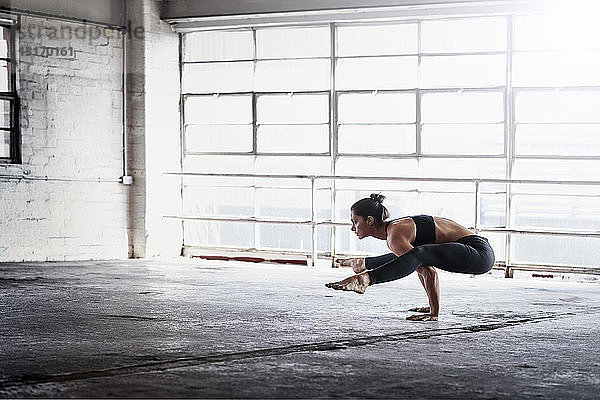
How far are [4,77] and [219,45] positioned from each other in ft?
8.50

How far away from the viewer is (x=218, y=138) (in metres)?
12.5

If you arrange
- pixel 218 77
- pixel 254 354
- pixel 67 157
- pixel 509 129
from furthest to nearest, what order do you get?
1. pixel 218 77
2. pixel 67 157
3. pixel 509 129
4. pixel 254 354

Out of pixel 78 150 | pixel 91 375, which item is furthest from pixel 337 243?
pixel 91 375

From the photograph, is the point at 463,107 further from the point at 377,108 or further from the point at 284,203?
the point at 284,203

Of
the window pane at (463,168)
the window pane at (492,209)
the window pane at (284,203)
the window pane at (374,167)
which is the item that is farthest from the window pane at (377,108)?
the window pane at (492,209)

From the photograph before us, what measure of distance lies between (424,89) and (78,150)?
3.99m

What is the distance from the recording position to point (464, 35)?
11.0 metres

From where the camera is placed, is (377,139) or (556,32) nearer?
(556,32)

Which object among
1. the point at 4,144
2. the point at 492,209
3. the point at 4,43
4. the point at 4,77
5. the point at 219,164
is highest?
the point at 4,43

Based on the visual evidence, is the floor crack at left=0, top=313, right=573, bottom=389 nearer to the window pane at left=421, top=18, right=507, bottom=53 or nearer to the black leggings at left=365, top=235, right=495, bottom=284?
the black leggings at left=365, top=235, right=495, bottom=284

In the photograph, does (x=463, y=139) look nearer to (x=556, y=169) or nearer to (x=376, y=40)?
(x=556, y=169)

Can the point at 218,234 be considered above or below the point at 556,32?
below

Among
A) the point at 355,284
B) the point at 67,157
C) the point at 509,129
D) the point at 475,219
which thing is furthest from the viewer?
the point at 67,157

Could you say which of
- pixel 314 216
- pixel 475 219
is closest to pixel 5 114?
pixel 314 216
